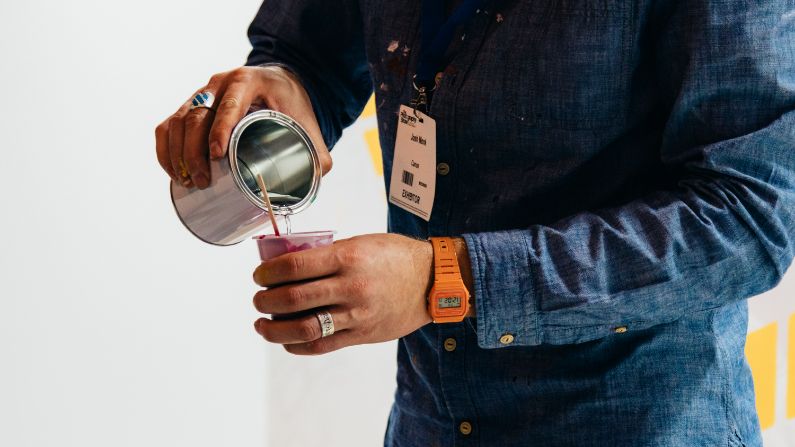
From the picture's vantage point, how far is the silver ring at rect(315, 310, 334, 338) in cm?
67

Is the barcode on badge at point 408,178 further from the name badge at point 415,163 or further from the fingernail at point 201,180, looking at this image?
the fingernail at point 201,180

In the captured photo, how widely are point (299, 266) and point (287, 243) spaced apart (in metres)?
0.03

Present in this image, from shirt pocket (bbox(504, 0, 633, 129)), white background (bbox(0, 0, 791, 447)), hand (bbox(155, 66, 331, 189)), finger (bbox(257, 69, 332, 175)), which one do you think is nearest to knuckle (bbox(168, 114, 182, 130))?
hand (bbox(155, 66, 331, 189))

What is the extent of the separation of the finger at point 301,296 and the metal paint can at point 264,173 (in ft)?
0.50

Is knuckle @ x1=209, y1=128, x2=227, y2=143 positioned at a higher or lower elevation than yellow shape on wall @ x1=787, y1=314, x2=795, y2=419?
higher

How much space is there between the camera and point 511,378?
0.85m

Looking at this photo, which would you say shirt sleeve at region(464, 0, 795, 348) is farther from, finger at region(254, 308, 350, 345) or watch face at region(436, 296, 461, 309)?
finger at region(254, 308, 350, 345)

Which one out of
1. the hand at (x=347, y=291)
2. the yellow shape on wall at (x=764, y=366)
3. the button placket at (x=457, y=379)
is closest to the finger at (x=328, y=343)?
the hand at (x=347, y=291)

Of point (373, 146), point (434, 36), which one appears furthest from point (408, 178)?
point (373, 146)

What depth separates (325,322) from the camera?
67cm

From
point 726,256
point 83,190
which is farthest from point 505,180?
point 83,190

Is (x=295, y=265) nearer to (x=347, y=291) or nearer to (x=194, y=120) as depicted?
(x=347, y=291)

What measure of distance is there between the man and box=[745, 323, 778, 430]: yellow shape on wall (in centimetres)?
91

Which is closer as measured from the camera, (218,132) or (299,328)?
(299,328)
